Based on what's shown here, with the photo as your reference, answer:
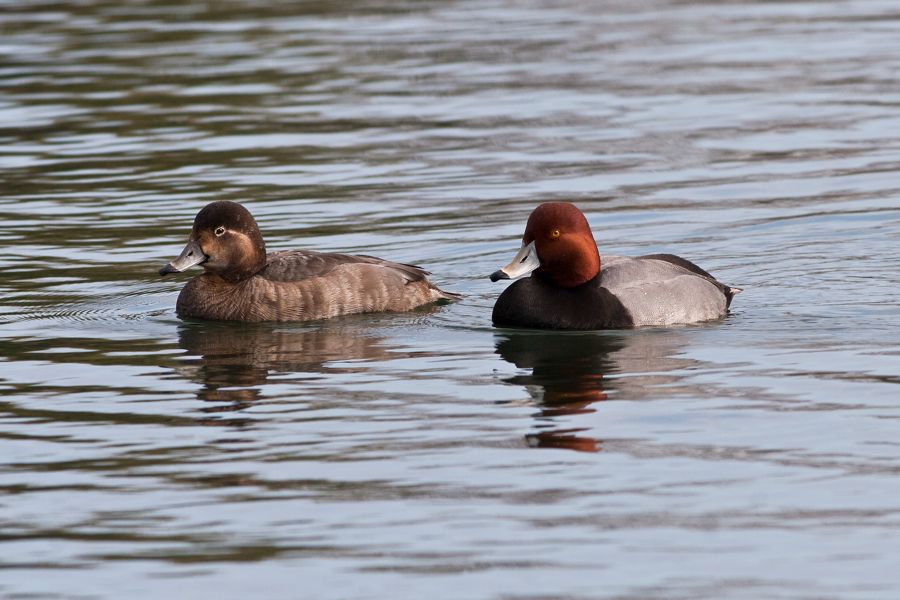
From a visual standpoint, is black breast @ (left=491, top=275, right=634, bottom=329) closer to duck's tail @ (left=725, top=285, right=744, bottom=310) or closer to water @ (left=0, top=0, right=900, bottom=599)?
water @ (left=0, top=0, right=900, bottom=599)

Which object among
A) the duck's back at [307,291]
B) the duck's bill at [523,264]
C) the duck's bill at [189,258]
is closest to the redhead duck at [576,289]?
the duck's bill at [523,264]

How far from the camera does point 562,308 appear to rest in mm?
11641

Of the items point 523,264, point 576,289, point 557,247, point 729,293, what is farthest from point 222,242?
point 729,293

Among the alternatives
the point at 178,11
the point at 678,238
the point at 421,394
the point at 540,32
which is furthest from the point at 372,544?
the point at 178,11

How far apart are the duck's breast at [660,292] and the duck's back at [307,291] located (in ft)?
5.07

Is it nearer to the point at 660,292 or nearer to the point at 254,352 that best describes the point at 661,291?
the point at 660,292

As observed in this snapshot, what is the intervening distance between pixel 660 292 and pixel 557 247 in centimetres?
79

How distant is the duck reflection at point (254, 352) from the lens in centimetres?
1023

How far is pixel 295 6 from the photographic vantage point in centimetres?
3244

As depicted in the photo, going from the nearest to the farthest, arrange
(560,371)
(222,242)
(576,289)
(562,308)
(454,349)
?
1. (560,371)
2. (454,349)
3. (562,308)
4. (576,289)
5. (222,242)

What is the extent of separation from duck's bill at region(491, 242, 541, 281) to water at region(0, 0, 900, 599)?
43cm

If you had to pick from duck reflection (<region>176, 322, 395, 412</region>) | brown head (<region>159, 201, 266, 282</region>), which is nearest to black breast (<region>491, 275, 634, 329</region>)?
duck reflection (<region>176, 322, 395, 412</region>)

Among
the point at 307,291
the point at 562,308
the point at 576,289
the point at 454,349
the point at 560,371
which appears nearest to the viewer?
the point at 560,371

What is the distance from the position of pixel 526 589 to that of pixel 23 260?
909 centimetres
